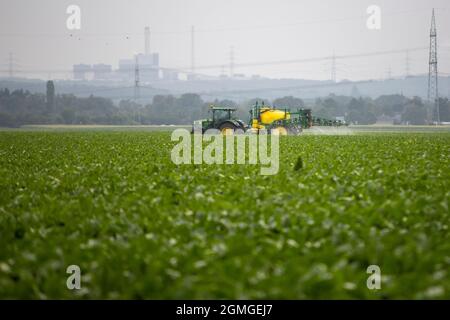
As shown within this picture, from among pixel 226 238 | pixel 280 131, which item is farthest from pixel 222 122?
pixel 226 238

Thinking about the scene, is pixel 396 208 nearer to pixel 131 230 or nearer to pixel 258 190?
pixel 258 190

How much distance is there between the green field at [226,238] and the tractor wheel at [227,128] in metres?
26.8

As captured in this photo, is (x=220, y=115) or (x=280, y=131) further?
(x=280, y=131)

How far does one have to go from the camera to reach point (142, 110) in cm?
16825

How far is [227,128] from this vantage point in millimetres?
37719

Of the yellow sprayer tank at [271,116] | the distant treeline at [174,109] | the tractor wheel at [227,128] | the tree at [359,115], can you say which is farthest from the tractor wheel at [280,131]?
the tree at [359,115]

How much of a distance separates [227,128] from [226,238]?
32.3 meters

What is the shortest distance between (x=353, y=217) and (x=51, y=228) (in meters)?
3.57

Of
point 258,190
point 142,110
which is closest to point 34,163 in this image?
point 258,190

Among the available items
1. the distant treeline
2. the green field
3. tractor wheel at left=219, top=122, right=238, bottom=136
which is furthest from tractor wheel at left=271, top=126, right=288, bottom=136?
the distant treeline

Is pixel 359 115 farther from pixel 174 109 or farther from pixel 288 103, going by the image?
pixel 174 109

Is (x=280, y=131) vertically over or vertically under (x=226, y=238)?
over

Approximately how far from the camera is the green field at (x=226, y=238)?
4.32 metres

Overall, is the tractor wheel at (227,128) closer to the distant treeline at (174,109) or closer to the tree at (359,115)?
the distant treeline at (174,109)
